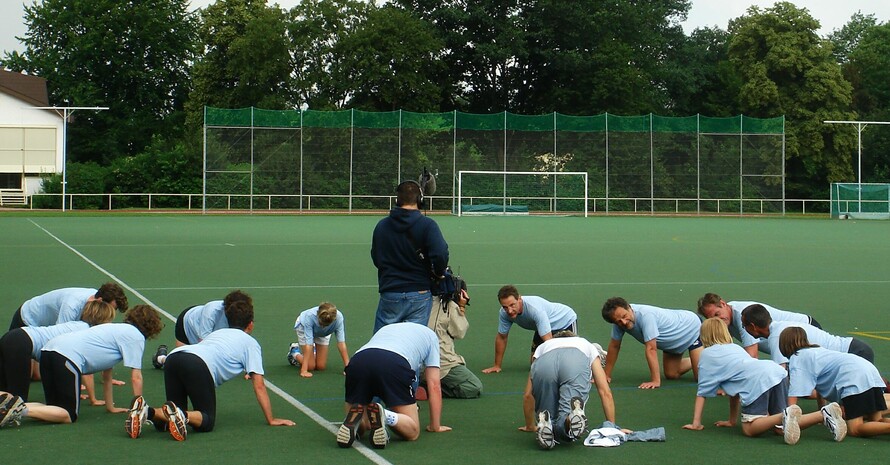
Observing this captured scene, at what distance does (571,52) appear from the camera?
235ft

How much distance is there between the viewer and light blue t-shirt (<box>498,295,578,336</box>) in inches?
426

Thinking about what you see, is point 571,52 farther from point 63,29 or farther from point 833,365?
point 833,365

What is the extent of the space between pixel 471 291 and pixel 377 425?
11.7 meters

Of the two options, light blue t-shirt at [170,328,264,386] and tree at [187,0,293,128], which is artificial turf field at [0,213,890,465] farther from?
tree at [187,0,293,128]

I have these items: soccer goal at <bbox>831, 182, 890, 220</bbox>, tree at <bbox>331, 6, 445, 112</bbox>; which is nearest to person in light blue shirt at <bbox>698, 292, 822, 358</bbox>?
soccer goal at <bbox>831, 182, 890, 220</bbox>

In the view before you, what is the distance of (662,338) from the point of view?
1080 cm

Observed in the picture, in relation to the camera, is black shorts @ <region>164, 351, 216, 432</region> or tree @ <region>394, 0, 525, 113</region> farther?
tree @ <region>394, 0, 525, 113</region>

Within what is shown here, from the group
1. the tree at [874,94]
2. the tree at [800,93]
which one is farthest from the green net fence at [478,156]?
the tree at [874,94]

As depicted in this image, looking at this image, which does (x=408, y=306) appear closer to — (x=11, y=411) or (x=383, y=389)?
(x=383, y=389)

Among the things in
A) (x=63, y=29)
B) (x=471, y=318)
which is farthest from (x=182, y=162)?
(x=471, y=318)

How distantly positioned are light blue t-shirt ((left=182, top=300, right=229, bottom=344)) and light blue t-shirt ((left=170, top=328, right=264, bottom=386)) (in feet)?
4.53

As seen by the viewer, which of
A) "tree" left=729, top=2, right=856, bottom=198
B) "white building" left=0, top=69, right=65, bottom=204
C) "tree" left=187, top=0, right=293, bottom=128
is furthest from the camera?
"tree" left=729, top=2, right=856, bottom=198

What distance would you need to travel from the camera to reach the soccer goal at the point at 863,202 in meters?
60.7

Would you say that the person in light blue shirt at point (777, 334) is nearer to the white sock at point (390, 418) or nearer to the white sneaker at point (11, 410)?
the white sock at point (390, 418)
